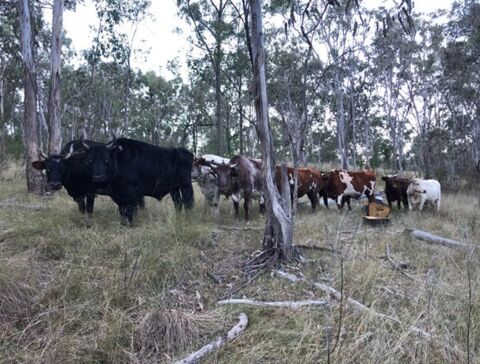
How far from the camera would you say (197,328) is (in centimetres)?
403

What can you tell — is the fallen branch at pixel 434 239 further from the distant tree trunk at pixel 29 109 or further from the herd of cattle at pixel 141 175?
the distant tree trunk at pixel 29 109

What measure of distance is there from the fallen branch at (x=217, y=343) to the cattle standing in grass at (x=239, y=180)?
16.2ft

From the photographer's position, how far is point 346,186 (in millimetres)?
11750

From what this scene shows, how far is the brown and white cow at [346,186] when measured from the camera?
38.5 feet

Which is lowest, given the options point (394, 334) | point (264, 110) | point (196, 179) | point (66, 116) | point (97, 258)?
point (394, 334)

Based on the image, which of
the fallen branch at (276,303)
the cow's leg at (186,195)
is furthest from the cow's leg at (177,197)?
the fallen branch at (276,303)

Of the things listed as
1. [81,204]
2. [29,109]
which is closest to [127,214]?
[81,204]

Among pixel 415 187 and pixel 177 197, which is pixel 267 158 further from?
pixel 415 187

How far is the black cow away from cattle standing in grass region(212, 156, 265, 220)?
66 cm

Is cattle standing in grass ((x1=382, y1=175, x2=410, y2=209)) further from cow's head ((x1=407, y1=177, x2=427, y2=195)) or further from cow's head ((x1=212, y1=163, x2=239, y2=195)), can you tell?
cow's head ((x1=212, y1=163, x2=239, y2=195))

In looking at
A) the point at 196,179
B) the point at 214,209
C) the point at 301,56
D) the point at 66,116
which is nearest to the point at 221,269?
the point at 214,209

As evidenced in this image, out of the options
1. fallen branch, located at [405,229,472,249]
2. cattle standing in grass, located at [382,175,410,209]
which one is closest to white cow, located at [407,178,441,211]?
cattle standing in grass, located at [382,175,410,209]

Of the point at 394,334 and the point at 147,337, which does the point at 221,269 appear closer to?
the point at 147,337

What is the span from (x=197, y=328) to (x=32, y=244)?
287 cm
